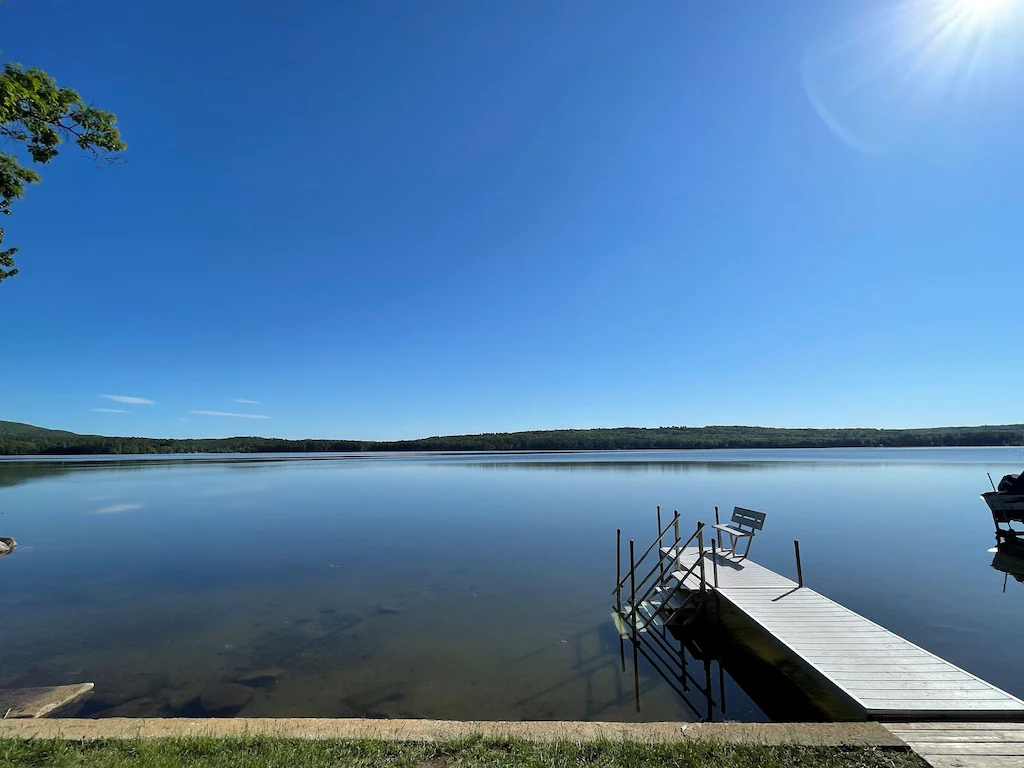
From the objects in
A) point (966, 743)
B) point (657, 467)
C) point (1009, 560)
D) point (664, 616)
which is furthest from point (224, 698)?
point (657, 467)

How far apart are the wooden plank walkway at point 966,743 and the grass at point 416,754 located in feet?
1.10

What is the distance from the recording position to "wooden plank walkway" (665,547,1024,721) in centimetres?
592

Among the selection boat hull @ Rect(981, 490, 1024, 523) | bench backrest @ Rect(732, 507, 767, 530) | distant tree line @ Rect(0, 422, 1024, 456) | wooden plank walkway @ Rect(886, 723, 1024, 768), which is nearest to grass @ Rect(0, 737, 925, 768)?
wooden plank walkway @ Rect(886, 723, 1024, 768)

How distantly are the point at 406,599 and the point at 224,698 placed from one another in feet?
16.8

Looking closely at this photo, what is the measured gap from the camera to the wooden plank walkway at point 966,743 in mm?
4828

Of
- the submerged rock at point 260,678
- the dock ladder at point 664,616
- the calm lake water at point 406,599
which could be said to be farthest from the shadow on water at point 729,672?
the submerged rock at point 260,678

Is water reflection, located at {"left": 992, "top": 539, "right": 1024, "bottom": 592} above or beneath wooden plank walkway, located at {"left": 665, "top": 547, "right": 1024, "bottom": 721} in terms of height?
beneath

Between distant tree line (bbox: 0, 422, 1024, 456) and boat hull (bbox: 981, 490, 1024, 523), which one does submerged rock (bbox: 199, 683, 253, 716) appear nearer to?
boat hull (bbox: 981, 490, 1024, 523)

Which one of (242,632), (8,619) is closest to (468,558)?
(242,632)

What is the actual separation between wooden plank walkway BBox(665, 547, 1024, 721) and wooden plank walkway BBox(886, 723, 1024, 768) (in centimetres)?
35

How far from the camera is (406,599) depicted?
1266 centimetres

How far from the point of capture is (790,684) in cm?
845

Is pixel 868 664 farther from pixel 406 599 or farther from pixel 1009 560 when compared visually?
pixel 1009 560

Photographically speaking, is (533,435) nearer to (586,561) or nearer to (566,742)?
(586,561)
